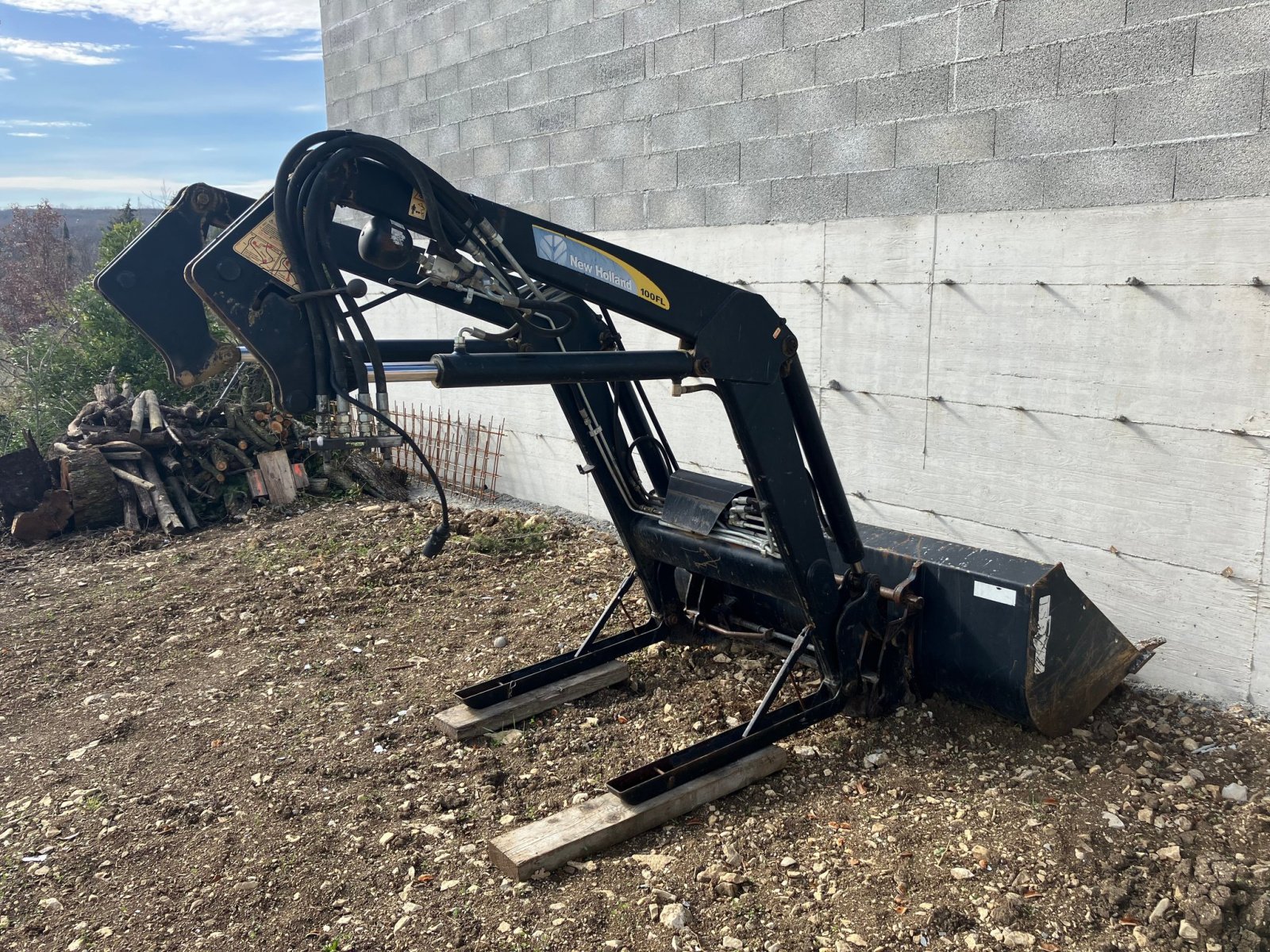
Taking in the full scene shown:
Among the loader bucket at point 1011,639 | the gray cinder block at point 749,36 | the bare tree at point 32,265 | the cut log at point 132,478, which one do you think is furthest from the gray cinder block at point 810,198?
the bare tree at point 32,265

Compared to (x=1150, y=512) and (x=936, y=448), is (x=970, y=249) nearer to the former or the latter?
(x=936, y=448)

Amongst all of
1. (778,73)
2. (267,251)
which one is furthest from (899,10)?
(267,251)

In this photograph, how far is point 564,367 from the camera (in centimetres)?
299

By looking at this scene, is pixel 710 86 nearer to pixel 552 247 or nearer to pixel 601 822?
pixel 552 247

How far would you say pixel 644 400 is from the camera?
4223 millimetres

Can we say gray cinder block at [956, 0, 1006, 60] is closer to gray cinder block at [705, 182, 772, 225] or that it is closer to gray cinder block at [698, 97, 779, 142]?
gray cinder block at [698, 97, 779, 142]

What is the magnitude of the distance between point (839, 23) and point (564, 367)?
3.12m

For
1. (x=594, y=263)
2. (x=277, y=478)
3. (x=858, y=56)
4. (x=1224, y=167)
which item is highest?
(x=858, y=56)

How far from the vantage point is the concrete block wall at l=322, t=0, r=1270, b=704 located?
397 cm

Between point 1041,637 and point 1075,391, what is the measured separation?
4.41ft

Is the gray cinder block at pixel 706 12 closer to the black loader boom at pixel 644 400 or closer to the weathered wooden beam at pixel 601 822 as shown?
the black loader boom at pixel 644 400

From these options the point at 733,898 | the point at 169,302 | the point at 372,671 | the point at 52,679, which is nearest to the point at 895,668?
the point at 733,898

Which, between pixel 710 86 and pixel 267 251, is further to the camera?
pixel 710 86

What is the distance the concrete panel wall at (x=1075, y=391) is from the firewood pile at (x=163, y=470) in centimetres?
483
